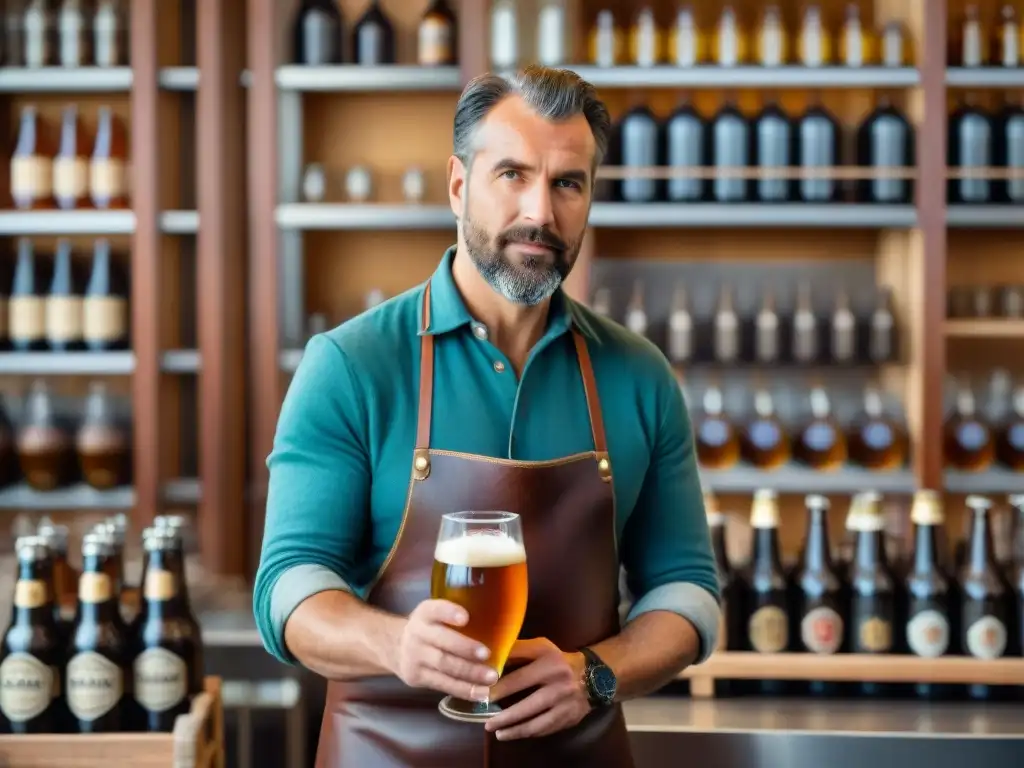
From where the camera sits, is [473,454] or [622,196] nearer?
[473,454]

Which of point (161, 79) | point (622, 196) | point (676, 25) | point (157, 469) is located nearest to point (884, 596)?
point (622, 196)

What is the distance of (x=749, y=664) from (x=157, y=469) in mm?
1687

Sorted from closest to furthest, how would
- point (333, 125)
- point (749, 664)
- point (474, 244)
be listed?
point (474, 244) → point (749, 664) → point (333, 125)

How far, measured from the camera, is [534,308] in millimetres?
1304

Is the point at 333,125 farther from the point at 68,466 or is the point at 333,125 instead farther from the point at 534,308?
the point at 534,308

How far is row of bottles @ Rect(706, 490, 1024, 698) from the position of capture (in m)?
2.01

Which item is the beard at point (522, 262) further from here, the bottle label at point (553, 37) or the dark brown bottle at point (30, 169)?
the dark brown bottle at point (30, 169)

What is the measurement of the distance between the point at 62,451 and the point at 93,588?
144 centimetres

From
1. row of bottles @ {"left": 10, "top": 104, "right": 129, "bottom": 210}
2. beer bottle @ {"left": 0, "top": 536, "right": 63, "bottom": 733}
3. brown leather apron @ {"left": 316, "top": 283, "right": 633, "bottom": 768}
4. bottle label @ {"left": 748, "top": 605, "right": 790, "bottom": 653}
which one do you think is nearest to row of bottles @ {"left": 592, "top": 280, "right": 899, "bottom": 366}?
bottle label @ {"left": 748, "top": 605, "right": 790, "bottom": 653}

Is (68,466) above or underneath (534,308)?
underneath

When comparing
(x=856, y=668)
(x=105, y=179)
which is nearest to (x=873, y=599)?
(x=856, y=668)

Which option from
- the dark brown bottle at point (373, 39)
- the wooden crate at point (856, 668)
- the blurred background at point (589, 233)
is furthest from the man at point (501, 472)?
the dark brown bottle at point (373, 39)

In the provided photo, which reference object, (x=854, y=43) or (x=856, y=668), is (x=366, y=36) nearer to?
(x=854, y=43)

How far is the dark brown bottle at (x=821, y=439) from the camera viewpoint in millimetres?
3043
